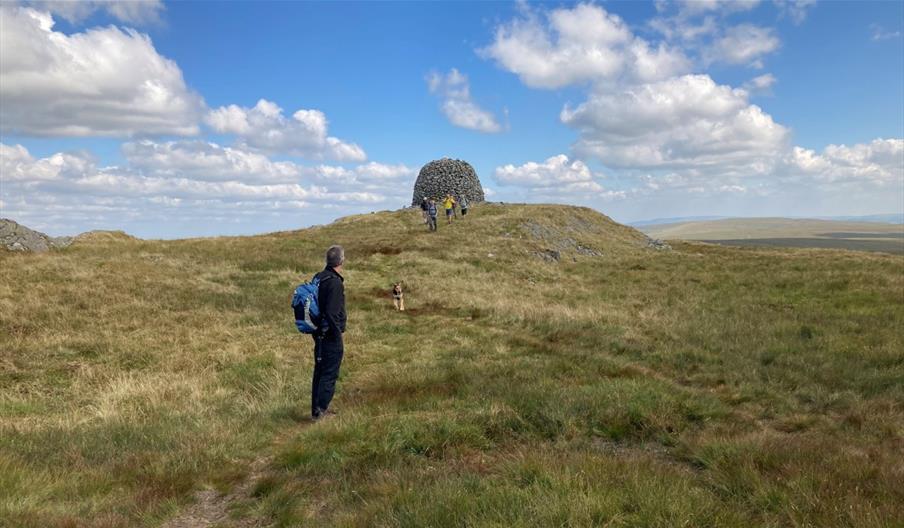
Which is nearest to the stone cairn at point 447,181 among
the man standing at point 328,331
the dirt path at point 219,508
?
the man standing at point 328,331

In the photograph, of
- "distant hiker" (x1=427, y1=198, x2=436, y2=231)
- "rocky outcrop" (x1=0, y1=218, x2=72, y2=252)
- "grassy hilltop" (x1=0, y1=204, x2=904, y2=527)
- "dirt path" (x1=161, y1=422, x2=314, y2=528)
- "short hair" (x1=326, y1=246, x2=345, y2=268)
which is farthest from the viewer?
"distant hiker" (x1=427, y1=198, x2=436, y2=231)

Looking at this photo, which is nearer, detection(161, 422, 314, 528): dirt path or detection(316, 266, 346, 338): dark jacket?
detection(161, 422, 314, 528): dirt path

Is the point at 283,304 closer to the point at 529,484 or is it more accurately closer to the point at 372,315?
the point at 372,315

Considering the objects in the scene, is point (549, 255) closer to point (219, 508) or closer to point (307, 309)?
point (307, 309)

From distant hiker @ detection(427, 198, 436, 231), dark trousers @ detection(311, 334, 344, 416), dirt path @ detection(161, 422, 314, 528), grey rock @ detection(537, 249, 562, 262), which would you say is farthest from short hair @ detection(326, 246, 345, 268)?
distant hiker @ detection(427, 198, 436, 231)

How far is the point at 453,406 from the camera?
9102 millimetres

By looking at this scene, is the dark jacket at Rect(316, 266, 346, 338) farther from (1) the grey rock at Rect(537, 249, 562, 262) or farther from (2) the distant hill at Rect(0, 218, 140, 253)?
(2) the distant hill at Rect(0, 218, 140, 253)

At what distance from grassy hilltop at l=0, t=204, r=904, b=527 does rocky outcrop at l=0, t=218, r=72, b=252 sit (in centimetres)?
946

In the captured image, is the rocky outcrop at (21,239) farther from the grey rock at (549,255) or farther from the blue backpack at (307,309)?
the grey rock at (549,255)

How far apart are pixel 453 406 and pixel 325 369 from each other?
2387 millimetres

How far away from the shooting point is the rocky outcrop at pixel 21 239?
30078 millimetres

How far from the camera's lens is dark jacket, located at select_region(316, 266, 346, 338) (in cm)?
873

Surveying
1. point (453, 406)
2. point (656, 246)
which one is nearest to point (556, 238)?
point (656, 246)

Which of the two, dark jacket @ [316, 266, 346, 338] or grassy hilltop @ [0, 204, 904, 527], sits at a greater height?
dark jacket @ [316, 266, 346, 338]
